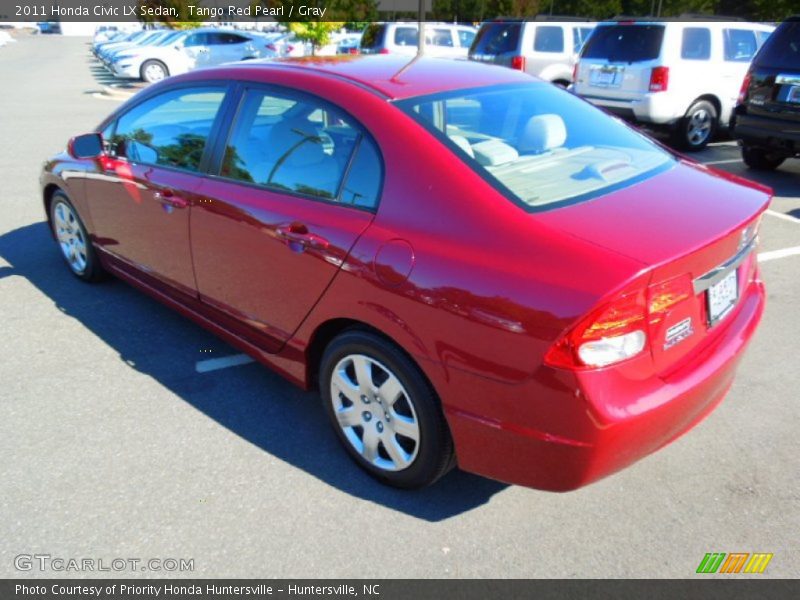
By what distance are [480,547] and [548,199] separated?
4.36ft

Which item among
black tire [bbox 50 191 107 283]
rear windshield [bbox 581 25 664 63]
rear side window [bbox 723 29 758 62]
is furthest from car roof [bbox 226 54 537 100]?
rear side window [bbox 723 29 758 62]

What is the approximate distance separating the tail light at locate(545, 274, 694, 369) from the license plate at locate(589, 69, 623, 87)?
26.9 ft

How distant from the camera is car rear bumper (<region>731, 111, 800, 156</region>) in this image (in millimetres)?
7215

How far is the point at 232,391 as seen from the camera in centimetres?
360

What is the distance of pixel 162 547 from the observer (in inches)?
101

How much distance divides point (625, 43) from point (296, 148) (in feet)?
26.0

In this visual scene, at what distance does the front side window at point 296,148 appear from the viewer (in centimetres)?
282

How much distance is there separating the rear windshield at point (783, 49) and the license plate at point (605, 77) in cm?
224

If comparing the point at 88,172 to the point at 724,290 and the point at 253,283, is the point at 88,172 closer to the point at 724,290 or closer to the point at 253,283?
the point at 253,283

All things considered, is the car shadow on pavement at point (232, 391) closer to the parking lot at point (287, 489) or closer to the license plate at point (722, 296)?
the parking lot at point (287, 489)

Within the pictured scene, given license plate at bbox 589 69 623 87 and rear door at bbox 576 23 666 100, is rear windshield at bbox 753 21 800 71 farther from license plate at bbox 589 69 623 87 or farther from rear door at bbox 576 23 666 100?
license plate at bbox 589 69 623 87

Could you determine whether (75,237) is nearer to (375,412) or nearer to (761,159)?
(375,412)

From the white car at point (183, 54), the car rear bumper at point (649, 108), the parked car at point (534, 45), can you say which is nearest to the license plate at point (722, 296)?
the car rear bumper at point (649, 108)
